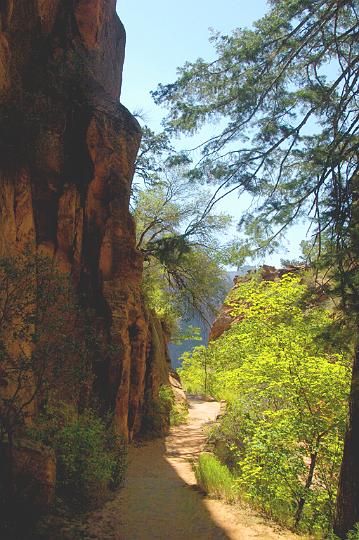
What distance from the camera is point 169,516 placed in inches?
239

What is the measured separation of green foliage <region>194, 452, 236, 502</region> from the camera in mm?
6787

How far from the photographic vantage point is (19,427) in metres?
5.31

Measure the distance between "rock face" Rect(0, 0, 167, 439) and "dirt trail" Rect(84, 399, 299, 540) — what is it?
2.12 m

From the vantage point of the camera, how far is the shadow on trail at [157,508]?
5.30 metres

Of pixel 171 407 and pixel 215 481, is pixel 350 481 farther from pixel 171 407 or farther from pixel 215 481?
pixel 171 407

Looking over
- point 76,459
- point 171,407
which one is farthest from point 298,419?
point 171,407

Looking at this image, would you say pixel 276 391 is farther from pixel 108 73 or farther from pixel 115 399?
pixel 108 73

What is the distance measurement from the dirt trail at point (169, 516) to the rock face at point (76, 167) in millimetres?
2118

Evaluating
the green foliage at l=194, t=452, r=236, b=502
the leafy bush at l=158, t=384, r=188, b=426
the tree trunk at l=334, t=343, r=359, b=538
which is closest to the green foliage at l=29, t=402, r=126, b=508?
the green foliage at l=194, t=452, r=236, b=502

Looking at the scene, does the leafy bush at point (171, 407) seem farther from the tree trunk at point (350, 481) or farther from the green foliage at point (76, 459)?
the tree trunk at point (350, 481)

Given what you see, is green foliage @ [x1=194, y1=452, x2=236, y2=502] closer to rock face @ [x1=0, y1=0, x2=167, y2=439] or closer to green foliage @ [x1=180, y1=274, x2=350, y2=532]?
green foliage @ [x1=180, y1=274, x2=350, y2=532]

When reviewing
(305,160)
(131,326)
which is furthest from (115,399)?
(305,160)

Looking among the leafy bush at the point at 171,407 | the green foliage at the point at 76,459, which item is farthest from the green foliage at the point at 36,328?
the leafy bush at the point at 171,407

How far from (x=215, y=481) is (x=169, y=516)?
127cm
